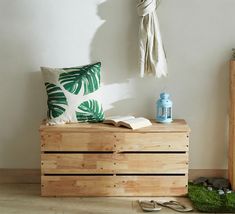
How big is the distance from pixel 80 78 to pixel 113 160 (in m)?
0.60

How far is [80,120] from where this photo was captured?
125 inches

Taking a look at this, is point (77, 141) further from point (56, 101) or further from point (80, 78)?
point (80, 78)

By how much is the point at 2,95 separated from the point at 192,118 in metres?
1.40

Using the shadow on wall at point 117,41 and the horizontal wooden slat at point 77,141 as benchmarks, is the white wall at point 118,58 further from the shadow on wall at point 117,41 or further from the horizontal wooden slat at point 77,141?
the horizontal wooden slat at point 77,141

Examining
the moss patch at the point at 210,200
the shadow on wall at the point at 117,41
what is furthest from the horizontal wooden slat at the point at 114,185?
the shadow on wall at the point at 117,41

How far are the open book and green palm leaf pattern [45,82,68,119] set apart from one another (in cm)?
32

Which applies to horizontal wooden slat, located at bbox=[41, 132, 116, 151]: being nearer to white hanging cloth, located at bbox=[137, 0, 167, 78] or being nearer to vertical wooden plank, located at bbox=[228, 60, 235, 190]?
white hanging cloth, located at bbox=[137, 0, 167, 78]

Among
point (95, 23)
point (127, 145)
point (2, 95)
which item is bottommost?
point (127, 145)

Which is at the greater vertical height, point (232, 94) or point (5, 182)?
point (232, 94)

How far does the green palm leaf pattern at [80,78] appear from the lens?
3117mm

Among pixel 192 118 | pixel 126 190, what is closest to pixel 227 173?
pixel 192 118

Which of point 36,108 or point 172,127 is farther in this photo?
point 36,108

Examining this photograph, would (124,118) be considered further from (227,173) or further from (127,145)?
(227,173)

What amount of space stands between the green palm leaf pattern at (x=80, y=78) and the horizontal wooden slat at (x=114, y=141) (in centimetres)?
32
